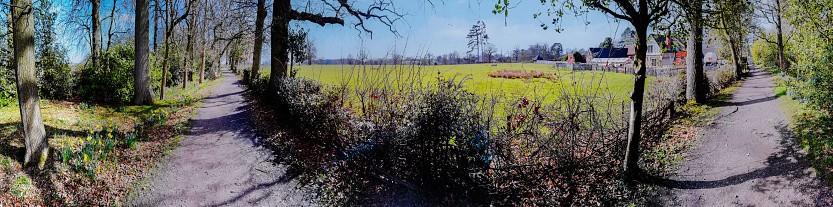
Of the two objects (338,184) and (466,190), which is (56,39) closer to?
(338,184)

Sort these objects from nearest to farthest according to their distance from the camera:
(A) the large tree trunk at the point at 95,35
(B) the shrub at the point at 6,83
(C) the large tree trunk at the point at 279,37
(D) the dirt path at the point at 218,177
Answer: (D) the dirt path at the point at 218,177 → (B) the shrub at the point at 6,83 → (C) the large tree trunk at the point at 279,37 → (A) the large tree trunk at the point at 95,35

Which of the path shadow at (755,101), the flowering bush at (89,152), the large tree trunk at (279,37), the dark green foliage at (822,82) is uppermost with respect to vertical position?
the large tree trunk at (279,37)

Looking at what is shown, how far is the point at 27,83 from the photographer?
522 cm

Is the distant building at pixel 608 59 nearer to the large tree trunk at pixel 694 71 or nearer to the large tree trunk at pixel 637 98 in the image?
the large tree trunk at pixel 637 98

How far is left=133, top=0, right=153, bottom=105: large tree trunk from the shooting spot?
389 inches

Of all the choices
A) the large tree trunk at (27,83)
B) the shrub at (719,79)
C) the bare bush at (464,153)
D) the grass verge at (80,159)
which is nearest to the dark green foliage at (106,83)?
the grass verge at (80,159)

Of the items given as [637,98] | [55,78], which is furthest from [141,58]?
[637,98]

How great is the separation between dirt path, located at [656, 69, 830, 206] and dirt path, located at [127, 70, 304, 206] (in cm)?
526

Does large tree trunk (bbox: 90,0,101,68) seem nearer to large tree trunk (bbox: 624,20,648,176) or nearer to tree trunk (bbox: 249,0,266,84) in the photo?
tree trunk (bbox: 249,0,266,84)

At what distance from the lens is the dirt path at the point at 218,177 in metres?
4.80

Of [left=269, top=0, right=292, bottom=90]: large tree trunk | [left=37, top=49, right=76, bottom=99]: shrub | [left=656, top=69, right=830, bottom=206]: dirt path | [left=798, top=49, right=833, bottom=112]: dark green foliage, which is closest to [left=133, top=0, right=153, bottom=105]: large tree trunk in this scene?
[left=37, top=49, right=76, bottom=99]: shrub

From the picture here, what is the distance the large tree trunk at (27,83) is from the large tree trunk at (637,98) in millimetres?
8403

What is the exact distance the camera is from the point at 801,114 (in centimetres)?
673

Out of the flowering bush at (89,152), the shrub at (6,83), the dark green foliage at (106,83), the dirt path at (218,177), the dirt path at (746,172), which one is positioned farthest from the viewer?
the dark green foliage at (106,83)
